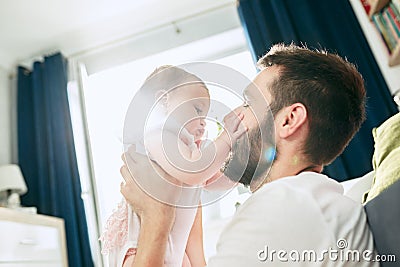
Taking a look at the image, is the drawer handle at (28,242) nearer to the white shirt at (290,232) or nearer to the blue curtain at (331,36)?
the blue curtain at (331,36)

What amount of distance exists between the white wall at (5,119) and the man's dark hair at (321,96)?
8.41 feet

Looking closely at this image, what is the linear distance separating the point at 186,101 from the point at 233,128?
4.4 inches

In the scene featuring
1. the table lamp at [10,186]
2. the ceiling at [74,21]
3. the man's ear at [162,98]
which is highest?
the ceiling at [74,21]

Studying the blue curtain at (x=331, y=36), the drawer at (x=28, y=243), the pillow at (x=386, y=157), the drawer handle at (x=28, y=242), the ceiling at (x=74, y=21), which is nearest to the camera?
the pillow at (x=386, y=157)

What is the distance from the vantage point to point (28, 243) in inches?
80.4

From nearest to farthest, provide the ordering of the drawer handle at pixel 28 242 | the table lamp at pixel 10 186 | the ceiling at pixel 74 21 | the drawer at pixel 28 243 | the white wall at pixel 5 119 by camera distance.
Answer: the drawer at pixel 28 243 < the drawer handle at pixel 28 242 < the table lamp at pixel 10 186 < the ceiling at pixel 74 21 < the white wall at pixel 5 119

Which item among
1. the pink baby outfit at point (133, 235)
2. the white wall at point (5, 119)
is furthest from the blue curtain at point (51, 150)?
the pink baby outfit at point (133, 235)

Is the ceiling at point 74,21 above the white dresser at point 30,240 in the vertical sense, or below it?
above

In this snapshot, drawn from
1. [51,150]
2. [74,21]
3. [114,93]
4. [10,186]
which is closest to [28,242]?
[10,186]

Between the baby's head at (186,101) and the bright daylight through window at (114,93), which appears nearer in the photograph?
the baby's head at (186,101)

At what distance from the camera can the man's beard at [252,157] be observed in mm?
738

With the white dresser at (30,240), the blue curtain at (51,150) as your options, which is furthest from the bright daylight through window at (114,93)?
the white dresser at (30,240)

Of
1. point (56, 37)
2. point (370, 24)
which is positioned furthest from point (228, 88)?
point (56, 37)

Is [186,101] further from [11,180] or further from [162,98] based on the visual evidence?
[11,180]
